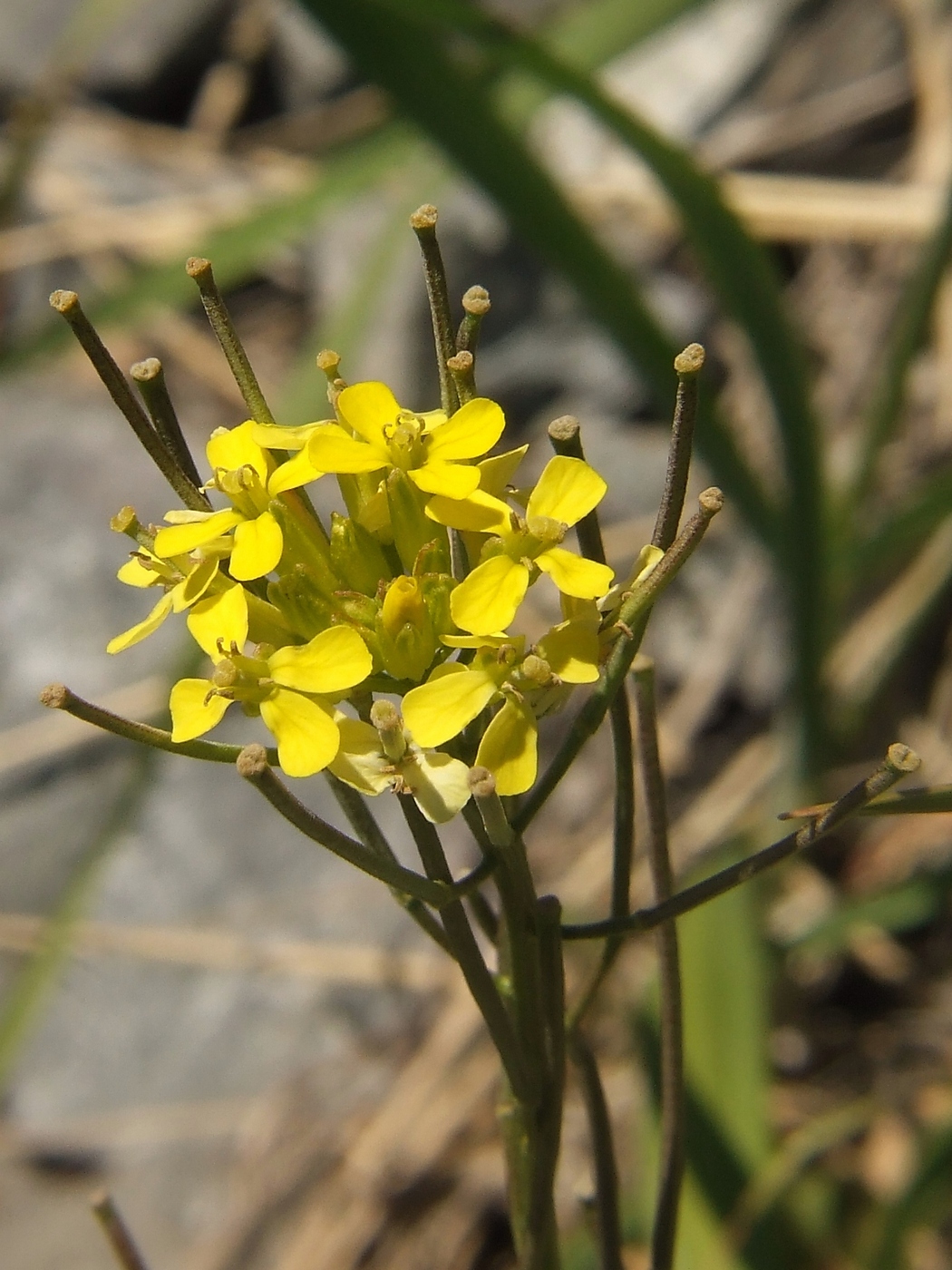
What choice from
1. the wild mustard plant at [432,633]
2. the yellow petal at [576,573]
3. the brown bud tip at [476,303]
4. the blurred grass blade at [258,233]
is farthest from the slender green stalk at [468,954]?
the blurred grass blade at [258,233]

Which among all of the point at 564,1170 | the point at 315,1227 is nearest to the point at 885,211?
the point at 564,1170

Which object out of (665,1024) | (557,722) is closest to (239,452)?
(665,1024)

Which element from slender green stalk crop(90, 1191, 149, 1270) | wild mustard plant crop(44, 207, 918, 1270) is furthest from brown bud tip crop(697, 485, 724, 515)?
slender green stalk crop(90, 1191, 149, 1270)

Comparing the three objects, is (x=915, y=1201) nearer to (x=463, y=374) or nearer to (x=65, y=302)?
(x=463, y=374)

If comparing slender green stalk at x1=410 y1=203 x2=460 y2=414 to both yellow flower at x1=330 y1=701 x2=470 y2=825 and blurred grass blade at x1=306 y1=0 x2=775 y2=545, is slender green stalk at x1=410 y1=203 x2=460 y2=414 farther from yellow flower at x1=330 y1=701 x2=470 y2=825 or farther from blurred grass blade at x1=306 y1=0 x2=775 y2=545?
blurred grass blade at x1=306 y1=0 x2=775 y2=545

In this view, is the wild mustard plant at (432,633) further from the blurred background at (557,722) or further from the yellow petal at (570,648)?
the blurred background at (557,722)

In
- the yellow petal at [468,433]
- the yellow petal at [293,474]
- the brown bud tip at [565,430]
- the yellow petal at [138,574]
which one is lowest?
the brown bud tip at [565,430]
